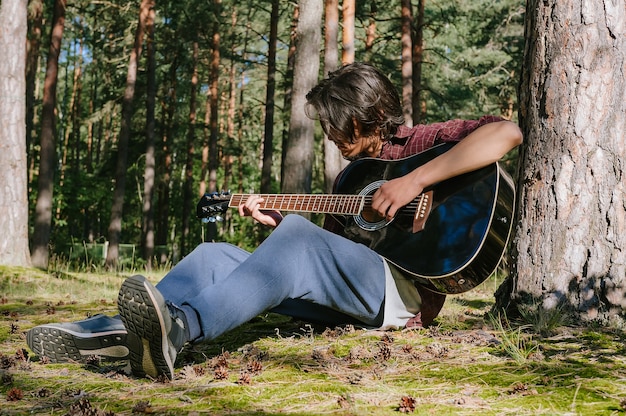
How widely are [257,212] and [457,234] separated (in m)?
1.23

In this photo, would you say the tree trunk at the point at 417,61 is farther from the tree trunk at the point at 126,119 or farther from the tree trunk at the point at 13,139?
the tree trunk at the point at 13,139

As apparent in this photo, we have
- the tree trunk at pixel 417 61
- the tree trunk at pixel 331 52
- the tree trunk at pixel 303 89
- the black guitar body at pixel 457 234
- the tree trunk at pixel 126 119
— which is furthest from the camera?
the tree trunk at pixel 417 61

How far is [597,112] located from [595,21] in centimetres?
48

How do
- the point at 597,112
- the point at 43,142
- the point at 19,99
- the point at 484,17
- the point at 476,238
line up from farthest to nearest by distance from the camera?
the point at 484,17 < the point at 43,142 < the point at 19,99 < the point at 597,112 < the point at 476,238

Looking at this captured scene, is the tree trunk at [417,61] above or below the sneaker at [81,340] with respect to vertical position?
above

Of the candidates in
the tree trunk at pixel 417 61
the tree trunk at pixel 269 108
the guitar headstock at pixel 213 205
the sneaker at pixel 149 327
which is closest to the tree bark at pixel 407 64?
the tree trunk at pixel 417 61

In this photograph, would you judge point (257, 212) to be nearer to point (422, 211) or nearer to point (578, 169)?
point (422, 211)

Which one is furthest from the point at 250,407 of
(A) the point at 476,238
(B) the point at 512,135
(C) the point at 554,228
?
(C) the point at 554,228

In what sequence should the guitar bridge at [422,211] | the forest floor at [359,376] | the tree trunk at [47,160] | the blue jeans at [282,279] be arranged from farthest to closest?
1. the tree trunk at [47,160]
2. the guitar bridge at [422,211]
3. the blue jeans at [282,279]
4. the forest floor at [359,376]

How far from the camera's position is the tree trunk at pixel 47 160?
13031mm

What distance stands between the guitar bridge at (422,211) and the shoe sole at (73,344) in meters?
1.39

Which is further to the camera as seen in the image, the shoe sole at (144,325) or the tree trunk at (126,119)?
the tree trunk at (126,119)

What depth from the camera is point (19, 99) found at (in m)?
8.52

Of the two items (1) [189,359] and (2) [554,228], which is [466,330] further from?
(1) [189,359]
